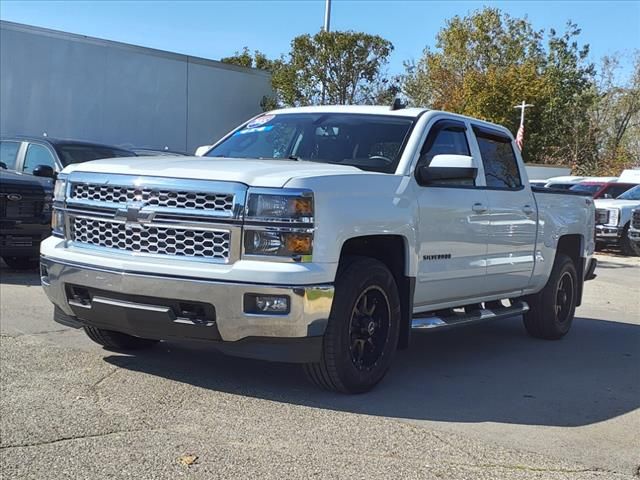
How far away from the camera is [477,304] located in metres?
6.85

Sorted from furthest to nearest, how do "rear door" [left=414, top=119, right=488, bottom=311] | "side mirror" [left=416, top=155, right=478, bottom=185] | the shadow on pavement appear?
"rear door" [left=414, top=119, right=488, bottom=311] < "side mirror" [left=416, top=155, right=478, bottom=185] < the shadow on pavement

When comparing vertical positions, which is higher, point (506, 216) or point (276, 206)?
point (276, 206)

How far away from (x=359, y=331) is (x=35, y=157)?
7703 mm

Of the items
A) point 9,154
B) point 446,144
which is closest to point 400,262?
point 446,144

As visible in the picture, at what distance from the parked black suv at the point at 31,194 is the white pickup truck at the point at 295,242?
452 cm

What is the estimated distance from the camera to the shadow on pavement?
516 centimetres

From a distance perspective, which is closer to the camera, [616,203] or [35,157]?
[35,157]

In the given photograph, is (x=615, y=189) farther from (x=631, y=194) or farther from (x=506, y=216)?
(x=506, y=216)

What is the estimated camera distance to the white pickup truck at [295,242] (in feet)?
15.3

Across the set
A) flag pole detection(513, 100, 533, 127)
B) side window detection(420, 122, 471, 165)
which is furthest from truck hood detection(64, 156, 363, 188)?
Result: flag pole detection(513, 100, 533, 127)

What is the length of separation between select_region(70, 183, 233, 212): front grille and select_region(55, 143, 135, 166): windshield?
615cm

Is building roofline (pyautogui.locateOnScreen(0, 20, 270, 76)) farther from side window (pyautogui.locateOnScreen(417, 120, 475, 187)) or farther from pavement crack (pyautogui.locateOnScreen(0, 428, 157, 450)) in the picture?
pavement crack (pyautogui.locateOnScreen(0, 428, 157, 450))

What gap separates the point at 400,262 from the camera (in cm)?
559

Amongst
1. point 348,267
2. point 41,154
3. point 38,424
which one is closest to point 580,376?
point 348,267
